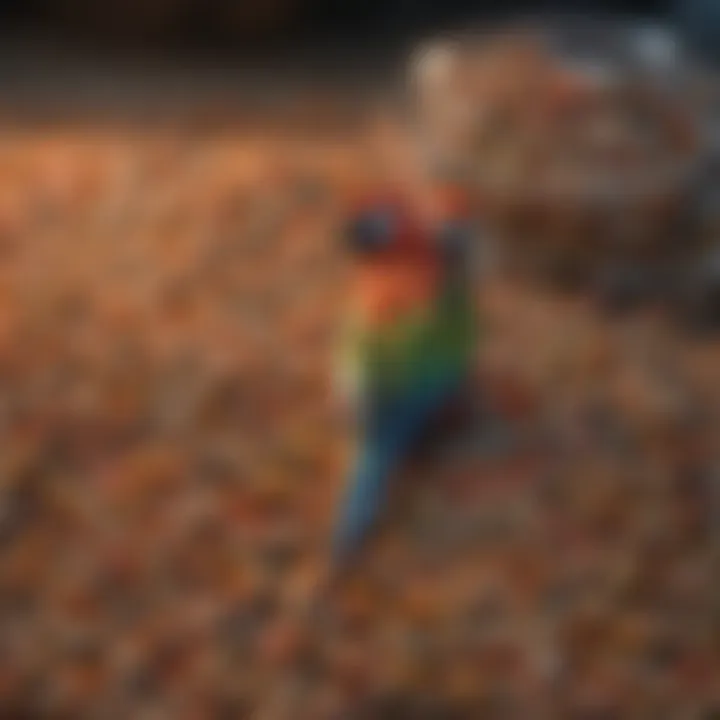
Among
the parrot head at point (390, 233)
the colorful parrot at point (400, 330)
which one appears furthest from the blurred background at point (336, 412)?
the parrot head at point (390, 233)

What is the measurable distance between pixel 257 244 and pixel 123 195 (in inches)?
6.9

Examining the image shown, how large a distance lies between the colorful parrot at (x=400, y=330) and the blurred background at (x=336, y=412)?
0.11 ft

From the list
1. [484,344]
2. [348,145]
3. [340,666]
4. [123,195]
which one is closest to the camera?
[340,666]

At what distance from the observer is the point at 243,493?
1.07 m

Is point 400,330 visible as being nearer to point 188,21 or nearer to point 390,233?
point 390,233

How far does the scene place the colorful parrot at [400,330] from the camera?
1.08m

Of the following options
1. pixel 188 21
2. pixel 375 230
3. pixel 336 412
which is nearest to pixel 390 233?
pixel 375 230

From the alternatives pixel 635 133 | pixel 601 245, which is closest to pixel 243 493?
pixel 601 245

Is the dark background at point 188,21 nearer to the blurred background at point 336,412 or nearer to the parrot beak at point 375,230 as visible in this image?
the blurred background at point 336,412

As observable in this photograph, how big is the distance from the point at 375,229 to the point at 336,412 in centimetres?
16

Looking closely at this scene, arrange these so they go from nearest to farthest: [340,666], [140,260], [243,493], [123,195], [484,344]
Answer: [340,666] < [243,493] < [484,344] < [140,260] < [123,195]

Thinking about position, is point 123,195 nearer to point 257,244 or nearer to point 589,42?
point 257,244

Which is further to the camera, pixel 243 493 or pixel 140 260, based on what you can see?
pixel 140 260

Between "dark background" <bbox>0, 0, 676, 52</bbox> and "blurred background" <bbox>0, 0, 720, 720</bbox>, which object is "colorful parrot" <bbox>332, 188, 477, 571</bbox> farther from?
"dark background" <bbox>0, 0, 676, 52</bbox>
